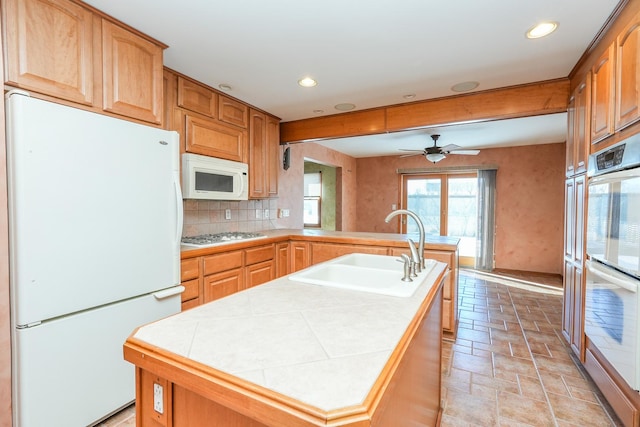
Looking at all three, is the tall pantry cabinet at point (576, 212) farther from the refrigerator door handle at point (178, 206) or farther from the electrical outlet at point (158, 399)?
the refrigerator door handle at point (178, 206)

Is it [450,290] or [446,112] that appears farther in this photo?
[446,112]

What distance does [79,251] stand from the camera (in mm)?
1570

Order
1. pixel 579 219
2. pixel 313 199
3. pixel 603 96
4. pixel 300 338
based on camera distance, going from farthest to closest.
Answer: pixel 313 199 → pixel 579 219 → pixel 603 96 → pixel 300 338

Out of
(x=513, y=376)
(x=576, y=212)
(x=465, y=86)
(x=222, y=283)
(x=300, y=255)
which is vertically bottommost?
(x=513, y=376)

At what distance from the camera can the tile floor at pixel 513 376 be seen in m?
1.78

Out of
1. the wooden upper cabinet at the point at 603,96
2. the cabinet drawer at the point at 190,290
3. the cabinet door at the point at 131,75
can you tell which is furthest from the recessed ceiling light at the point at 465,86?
the cabinet drawer at the point at 190,290

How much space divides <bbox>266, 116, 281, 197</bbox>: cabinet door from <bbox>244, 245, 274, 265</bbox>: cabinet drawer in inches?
32.9

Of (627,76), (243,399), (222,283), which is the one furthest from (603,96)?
(222,283)

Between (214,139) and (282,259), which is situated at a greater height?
(214,139)

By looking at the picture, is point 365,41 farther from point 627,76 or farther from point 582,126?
point 582,126

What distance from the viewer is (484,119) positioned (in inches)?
113

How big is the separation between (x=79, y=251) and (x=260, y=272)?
67.5 inches

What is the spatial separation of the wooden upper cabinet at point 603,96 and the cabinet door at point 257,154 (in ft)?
9.67

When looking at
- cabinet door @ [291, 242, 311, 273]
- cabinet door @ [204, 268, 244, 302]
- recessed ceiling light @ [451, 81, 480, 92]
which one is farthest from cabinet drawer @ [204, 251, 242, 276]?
recessed ceiling light @ [451, 81, 480, 92]
